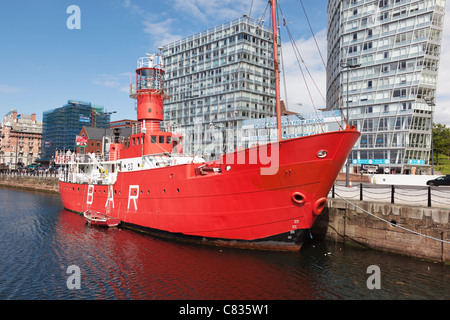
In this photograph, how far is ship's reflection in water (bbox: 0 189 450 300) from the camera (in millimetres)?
11328

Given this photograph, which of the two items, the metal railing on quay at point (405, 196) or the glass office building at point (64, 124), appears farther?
the glass office building at point (64, 124)

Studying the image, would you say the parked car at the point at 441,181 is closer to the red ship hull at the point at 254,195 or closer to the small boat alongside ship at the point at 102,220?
the red ship hull at the point at 254,195

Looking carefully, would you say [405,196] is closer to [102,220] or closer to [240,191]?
[240,191]

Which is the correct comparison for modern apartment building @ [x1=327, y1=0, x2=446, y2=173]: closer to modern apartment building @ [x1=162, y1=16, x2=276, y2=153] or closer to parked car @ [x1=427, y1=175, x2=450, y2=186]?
modern apartment building @ [x1=162, y1=16, x2=276, y2=153]

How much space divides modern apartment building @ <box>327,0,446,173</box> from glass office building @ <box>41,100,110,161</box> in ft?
310

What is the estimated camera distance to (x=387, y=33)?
5866 cm

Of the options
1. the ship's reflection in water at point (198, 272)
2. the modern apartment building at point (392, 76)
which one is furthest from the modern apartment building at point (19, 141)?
the ship's reflection in water at point (198, 272)

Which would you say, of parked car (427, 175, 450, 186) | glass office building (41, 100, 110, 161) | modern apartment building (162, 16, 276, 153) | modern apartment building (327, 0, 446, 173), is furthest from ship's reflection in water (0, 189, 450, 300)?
glass office building (41, 100, 110, 161)

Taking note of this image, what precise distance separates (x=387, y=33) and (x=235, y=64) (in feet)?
104

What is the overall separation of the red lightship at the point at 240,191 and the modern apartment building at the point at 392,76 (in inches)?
1844

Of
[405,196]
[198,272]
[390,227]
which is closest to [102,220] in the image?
[198,272]

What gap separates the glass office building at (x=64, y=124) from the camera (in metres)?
124

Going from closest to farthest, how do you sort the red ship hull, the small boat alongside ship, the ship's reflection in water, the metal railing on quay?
1. the ship's reflection in water
2. the red ship hull
3. the metal railing on quay
4. the small boat alongside ship
